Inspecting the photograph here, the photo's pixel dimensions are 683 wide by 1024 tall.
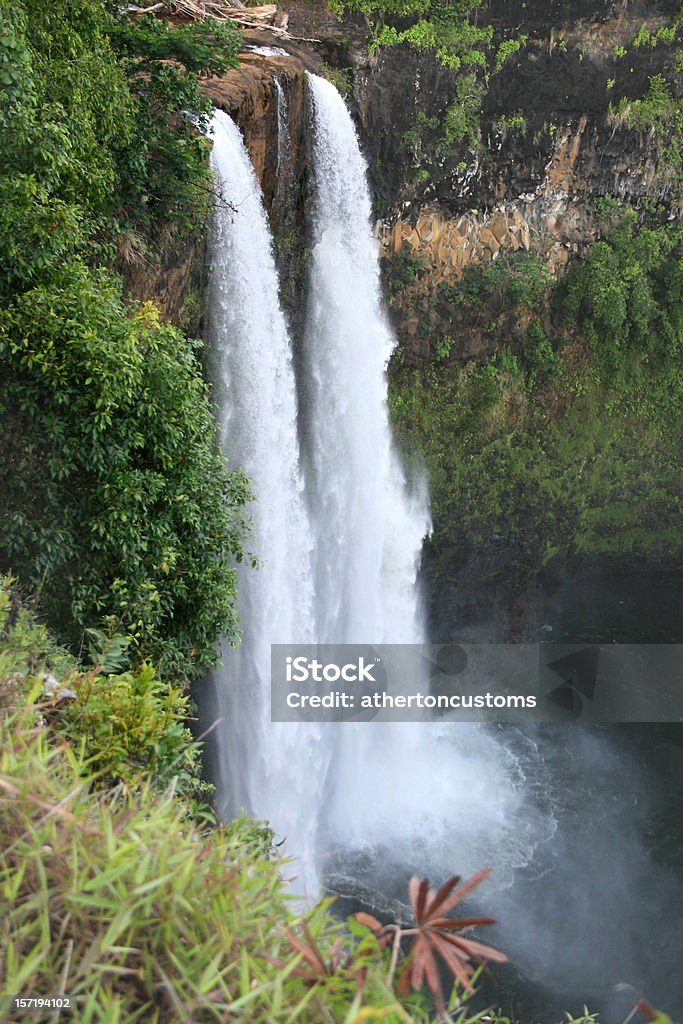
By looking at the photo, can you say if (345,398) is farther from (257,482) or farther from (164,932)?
(164,932)

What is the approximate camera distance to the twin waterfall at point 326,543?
9.21m

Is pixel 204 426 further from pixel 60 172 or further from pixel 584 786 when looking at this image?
pixel 584 786

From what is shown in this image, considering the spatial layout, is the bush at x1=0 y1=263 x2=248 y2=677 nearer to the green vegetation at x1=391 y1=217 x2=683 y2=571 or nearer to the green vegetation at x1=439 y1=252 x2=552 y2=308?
the green vegetation at x1=391 y1=217 x2=683 y2=571

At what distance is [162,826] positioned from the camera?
254cm

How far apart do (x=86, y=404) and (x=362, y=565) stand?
7244 mm

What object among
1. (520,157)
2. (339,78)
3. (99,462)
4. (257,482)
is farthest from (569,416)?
(99,462)

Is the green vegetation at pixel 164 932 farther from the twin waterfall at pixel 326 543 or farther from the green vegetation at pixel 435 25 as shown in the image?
the green vegetation at pixel 435 25

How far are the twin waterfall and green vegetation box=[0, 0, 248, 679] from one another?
1999 millimetres

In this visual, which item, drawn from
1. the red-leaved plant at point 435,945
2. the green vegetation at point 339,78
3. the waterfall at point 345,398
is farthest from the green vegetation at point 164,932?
the green vegetation at point 339,78

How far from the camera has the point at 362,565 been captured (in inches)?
498

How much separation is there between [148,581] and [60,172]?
325 centimetres

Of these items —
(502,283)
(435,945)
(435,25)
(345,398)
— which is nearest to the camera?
(435,945)

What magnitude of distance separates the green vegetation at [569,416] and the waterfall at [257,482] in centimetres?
594

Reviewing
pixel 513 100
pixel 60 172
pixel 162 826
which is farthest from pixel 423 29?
pixel 162 826
